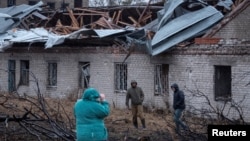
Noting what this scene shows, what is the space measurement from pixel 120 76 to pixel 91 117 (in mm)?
14053

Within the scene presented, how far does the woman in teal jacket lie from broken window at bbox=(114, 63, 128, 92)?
13719 mm

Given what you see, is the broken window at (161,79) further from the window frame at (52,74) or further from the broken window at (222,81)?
the window frame at (52,74)

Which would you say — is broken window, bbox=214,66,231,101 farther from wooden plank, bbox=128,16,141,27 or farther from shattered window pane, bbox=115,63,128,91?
wooden plank, bbox=128,16,141,27

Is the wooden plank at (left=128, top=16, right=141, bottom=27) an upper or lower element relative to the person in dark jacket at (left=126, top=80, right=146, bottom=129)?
upper

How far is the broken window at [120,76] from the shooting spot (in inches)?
884

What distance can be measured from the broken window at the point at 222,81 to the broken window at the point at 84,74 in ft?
23.2

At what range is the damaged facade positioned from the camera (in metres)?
18.6

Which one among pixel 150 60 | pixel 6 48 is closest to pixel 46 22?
pixel 6 48

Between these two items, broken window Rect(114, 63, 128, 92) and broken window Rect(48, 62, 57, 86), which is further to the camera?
broken window Rect(48, 62, 57, 86)

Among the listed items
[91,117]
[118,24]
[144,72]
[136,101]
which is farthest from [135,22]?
[91,117]

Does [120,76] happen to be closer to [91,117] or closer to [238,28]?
[238,28]

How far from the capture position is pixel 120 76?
2266cm

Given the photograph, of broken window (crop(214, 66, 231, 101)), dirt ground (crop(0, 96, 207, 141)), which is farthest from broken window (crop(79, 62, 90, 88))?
broken window (crop(214, 66, 231, 101))

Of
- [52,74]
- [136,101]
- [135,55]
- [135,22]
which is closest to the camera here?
[136,101]
